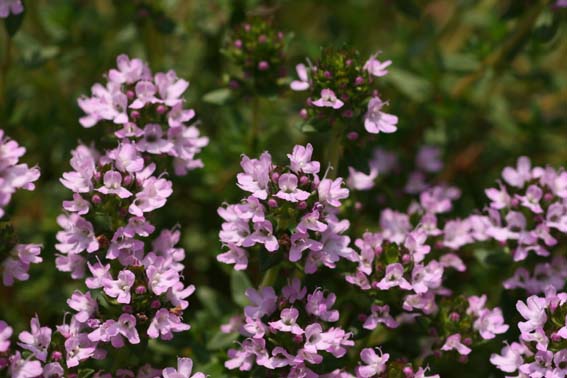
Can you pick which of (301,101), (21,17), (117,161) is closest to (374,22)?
(301,101)

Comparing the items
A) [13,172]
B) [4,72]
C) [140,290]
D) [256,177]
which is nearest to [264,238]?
[256,177]

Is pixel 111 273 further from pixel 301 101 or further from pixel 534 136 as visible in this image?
pixel 534 136

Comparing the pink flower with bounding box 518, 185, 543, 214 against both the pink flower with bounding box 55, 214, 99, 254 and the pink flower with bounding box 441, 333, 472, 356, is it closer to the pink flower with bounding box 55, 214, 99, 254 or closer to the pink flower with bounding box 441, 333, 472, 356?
the pink flower with bounding box 441, 333, 472, 356

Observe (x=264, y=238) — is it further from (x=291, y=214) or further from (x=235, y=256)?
(x=235, y=256)

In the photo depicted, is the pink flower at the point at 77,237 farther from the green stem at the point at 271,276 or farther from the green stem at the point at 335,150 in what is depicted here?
the green stem at the point at 335,150

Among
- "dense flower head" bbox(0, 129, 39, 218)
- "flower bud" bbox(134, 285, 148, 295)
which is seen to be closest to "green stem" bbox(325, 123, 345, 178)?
"flower bud" bbox(134, 285, 148, 295)

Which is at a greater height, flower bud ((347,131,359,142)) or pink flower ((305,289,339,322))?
flower bud ((347,131,359,142))

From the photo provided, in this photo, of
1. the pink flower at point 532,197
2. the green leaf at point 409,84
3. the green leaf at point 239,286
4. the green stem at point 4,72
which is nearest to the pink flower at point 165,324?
the green leaf at point 239,286
